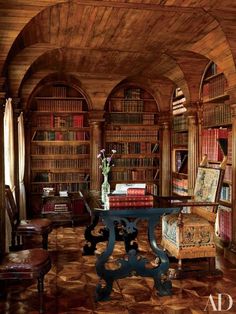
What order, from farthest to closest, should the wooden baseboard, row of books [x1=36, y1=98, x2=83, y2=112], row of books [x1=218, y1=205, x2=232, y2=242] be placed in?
row of books [x1=36, y1=98, x2=83, y2=112]
row of books [x1=218, y1=205, x2=232, y2=242]
the wooden baseboard

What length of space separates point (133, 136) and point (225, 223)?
9.33ft

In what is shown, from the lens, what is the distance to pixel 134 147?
22.6 feet

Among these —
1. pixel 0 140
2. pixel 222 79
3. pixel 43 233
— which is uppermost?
pixel 222 79

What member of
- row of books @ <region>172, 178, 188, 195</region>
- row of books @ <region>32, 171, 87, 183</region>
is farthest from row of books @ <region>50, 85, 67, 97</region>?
row of books @ <region>172, 178, 188, 195</region>

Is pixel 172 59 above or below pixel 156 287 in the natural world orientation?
above

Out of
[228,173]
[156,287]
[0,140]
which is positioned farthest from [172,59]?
[156,287]

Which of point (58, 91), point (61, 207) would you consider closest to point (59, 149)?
point (58, 91)

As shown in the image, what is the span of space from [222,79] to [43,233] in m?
3.00

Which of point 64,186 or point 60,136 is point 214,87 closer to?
point 60,136

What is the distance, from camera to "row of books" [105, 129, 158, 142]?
6805 millimetres

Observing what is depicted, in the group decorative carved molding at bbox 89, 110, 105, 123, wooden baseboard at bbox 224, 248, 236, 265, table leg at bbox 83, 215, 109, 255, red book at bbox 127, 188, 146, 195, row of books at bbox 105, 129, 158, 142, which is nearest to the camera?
red book at bbox 127, 188, 146, 195

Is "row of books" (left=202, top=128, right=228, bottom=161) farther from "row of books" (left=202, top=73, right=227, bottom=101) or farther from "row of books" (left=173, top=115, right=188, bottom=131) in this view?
"row of books" (left=173, top=115, right=188, bottom=131)

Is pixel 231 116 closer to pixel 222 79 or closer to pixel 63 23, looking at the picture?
pixel 222 79

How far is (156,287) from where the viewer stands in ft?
10.5
